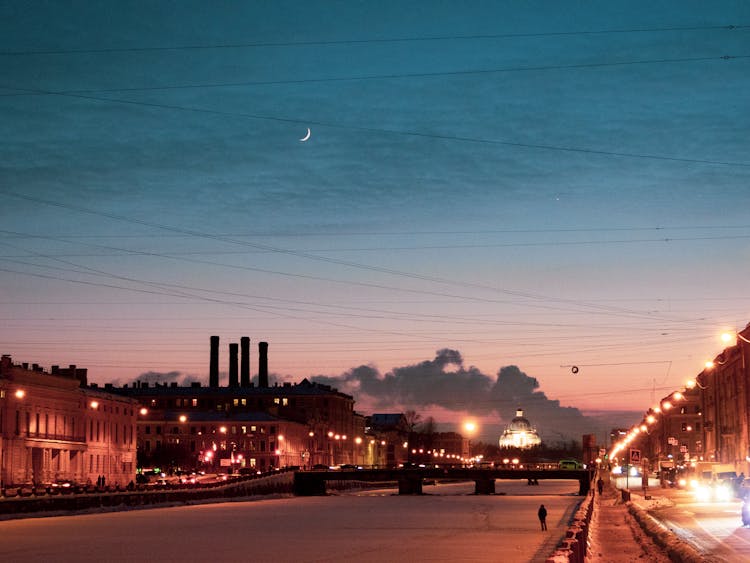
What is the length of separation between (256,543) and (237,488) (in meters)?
82.0

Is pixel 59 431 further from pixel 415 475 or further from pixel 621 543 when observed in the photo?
pixel 621 543

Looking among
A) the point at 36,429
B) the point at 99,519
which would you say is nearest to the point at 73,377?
the point at 36,429

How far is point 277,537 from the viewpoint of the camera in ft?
206

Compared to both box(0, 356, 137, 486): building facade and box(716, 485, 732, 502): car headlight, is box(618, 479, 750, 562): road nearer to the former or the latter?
box(716, 485, 732, 502): car headlight

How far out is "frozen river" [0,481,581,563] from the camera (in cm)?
4838

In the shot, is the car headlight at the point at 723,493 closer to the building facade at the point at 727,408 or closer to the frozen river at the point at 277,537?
the frozen river at the point at 277,537

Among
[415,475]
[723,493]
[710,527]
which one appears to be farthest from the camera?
[415,475]

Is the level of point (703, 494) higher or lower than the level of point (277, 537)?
lower

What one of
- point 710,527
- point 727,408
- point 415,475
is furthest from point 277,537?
point 415,475

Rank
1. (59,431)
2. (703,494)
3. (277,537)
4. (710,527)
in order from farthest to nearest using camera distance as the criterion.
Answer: (59,431) < (703,494) < (277,537) < (710,527)

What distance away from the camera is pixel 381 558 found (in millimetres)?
47250

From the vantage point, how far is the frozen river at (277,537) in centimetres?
4838

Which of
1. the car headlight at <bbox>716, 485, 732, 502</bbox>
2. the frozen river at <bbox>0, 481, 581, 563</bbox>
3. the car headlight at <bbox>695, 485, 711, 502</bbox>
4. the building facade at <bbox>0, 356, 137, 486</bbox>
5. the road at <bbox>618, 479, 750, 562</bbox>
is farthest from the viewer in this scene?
the building facade at <bbox>0, 356, 137, 486</bbox>

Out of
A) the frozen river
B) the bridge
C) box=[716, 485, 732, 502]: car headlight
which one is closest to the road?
the frozen river
